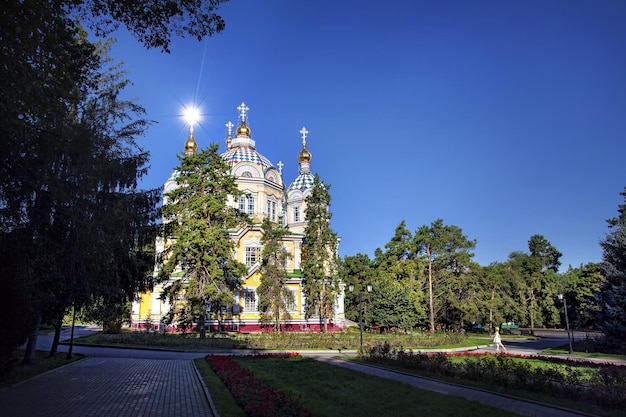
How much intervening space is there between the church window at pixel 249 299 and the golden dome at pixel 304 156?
20.6m

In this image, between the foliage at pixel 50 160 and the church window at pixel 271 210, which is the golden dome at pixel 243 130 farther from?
the foliage at pixel 50 160

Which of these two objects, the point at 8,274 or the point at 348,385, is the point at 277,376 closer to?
the point at 348,385

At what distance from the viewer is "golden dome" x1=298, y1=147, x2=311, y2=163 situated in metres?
53.6

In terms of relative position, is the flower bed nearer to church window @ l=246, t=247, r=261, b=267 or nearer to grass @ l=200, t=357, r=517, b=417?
grass @ l=200, t=357, r=517, b=417

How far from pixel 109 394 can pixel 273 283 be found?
23.4m

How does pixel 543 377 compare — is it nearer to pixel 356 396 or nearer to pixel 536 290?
pixel 356 396

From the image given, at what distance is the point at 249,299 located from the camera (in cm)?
3888

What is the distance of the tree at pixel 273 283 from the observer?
109 feet

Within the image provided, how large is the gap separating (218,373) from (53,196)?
7273 millimetres

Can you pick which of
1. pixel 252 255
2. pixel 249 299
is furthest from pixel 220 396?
pixel 252 255

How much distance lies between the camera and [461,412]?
8.16 m

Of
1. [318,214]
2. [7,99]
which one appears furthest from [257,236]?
[7,99]

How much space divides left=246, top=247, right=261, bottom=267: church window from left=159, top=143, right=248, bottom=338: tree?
10.2m

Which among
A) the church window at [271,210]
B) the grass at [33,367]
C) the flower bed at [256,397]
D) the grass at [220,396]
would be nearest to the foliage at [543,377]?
the flower bed at [256,397]
